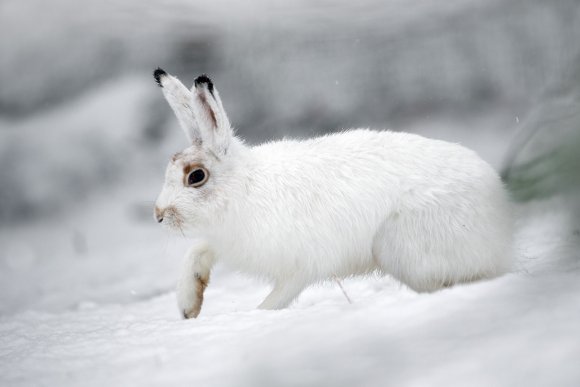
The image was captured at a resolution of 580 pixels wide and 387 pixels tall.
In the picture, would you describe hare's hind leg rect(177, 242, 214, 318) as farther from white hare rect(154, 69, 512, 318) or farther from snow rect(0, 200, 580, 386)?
snow rect(0, 200, 580, 386)

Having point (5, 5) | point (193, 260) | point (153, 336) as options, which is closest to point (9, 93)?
point (5, 5)

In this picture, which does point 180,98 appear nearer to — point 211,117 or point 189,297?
point 211,117

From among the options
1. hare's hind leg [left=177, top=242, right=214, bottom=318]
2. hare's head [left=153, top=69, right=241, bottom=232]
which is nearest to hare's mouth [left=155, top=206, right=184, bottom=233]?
hare's head [left=153, top=69, right=241, bottom=232]

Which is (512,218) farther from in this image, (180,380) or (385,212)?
(180,380)

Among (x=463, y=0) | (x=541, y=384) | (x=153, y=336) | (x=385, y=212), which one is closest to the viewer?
(x=541, y=384)

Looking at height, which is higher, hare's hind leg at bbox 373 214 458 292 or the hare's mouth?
the hare's mouth

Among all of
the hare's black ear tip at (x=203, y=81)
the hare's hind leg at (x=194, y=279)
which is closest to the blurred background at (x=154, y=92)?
the hare's hind leg at (x=194, y=279)
